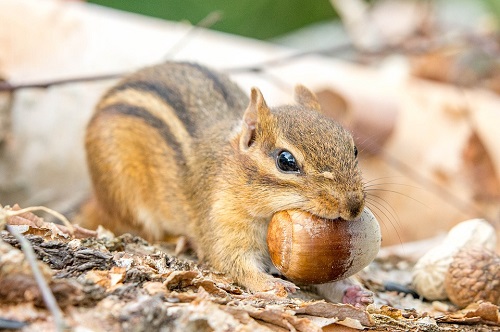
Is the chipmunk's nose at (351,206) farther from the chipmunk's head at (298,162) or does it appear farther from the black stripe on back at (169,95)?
the black stripe on back at (169,95)

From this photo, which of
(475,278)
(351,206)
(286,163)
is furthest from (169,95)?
(475,278)

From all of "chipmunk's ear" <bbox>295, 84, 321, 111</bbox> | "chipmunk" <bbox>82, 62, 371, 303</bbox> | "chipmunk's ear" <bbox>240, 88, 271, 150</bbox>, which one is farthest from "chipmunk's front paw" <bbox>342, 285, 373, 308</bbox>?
"chipmunk's ear" <bbox>295, 84, 321, 111</bbox>

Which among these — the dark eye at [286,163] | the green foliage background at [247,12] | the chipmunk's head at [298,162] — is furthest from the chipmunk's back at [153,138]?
the green foliage background at [247,12]

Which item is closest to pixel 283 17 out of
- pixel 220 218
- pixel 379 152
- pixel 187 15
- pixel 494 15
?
pixel 187 15

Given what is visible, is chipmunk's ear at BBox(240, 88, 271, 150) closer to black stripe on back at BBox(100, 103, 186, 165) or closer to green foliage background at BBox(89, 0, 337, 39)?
black stripe on back at BBox(100, 103, 186, 165)

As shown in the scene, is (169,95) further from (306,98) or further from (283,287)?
(283,287)
